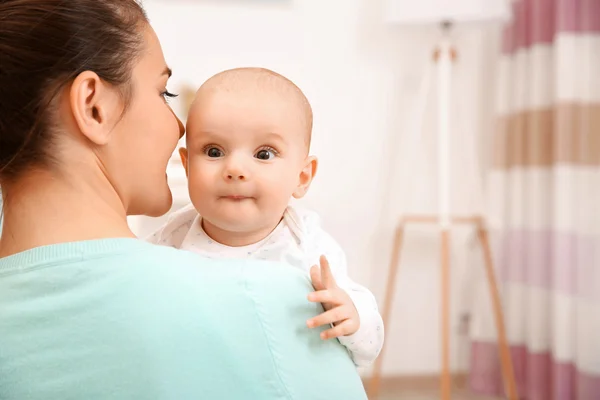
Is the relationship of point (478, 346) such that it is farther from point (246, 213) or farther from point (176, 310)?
point (176, 310)

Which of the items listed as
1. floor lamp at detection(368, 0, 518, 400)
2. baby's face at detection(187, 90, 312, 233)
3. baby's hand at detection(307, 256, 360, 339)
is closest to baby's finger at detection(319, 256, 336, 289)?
baby's hand at detection(307, 256, 360, 339)

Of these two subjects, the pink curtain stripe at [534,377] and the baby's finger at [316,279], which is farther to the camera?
the pink curtain stripe at [534,377]

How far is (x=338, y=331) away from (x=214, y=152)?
0.42m

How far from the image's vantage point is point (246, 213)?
1068 mm

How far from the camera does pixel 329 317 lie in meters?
0.77

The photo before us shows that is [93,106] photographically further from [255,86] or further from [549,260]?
[549,260]

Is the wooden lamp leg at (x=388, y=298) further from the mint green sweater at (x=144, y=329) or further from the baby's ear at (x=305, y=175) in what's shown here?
the mint green sweater at (x=144, y=329)

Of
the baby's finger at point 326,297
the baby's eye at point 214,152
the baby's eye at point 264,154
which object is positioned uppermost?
the baby's eye at point 214,152

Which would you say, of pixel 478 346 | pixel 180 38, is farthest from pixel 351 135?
pixel 478 346

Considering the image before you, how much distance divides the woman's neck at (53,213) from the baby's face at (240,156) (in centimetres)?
28

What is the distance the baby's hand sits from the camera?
29.9 inches

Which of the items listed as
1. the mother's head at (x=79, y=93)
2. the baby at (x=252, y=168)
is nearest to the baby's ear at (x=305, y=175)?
the baby at (x=252, y=168)

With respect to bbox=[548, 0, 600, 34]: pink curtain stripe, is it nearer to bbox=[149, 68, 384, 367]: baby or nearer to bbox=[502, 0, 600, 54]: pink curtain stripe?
bbox=[502, 0, 600, 54]: pink curtain stripe

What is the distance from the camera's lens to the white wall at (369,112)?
327cm
